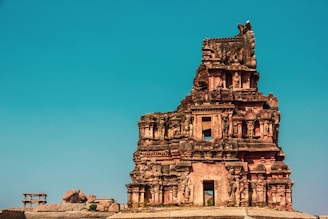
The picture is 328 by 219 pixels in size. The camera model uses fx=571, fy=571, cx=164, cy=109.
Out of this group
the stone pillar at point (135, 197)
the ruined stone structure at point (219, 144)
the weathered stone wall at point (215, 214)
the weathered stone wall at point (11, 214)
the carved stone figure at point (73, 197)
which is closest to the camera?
the weathered stone wall at point (215, 214)

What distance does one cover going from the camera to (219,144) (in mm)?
33094

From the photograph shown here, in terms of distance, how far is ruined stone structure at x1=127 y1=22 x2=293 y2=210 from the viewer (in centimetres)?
3250

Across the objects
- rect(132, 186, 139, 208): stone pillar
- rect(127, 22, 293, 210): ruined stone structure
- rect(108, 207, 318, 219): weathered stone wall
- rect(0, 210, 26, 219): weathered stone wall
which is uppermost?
rect(127, 22, 293, 210): ruined stone structure

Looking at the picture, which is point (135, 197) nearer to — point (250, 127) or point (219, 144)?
point (219, 144)

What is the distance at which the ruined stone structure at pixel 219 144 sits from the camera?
107ft

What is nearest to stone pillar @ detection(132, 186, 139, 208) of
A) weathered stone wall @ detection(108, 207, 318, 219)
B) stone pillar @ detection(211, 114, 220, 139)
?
weathered stone wall @ detection(108, 207, 318, 219)

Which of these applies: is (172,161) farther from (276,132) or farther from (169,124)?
(276,132)

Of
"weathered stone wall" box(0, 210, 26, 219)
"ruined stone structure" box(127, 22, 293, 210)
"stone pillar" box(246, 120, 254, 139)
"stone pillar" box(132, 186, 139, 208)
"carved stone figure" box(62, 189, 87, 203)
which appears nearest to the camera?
"ruined stone structure" box(127, 22, 293, 210)

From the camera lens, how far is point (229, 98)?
3456 cm

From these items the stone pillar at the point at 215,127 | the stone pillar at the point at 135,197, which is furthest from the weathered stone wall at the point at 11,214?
the stone pillar at the point at 215,127

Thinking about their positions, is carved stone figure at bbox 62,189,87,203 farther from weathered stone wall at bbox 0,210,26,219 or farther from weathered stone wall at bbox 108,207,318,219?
weathered stone wall at bbox 108,207,318,219

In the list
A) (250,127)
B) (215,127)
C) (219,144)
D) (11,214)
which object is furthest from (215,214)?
(11,214)

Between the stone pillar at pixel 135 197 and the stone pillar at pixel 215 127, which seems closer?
the stone pillar at pixel 215 127

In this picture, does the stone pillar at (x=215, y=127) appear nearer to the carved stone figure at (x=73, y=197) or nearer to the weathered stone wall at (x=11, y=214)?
the weathered stone wall at (x=11, y=214)
